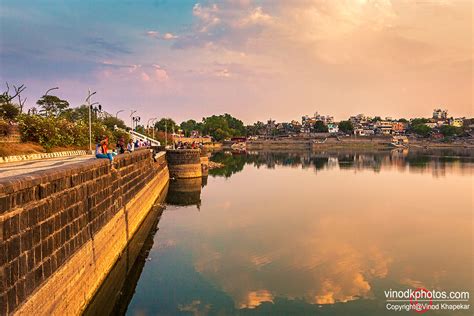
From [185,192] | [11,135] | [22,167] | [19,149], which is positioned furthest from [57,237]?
[185,192]

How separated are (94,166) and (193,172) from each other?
48.7 meters

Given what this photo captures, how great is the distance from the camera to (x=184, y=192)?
53781 mm

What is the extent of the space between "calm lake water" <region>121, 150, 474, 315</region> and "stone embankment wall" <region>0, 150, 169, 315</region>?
322cm

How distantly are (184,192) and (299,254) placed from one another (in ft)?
99.0

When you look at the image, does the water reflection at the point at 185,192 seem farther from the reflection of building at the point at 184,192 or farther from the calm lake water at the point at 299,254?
the calm lake water at the point at 299,254

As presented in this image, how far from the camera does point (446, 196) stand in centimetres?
5072

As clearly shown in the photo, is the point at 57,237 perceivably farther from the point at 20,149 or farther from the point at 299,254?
the point at 20,149

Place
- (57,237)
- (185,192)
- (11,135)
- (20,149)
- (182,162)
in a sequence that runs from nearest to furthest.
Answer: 1. (57,237)
2. (20,149)
3. (11,135)
4. (185,192)
5. (182,162)

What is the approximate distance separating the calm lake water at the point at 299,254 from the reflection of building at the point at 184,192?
0.36 metres

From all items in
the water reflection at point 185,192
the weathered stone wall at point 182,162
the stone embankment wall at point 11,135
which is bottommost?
the water reflection at point 185,192

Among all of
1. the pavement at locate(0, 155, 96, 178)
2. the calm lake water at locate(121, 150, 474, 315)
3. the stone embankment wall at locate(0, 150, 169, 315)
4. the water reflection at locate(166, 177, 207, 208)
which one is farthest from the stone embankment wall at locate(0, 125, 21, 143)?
the stone embankment wall at locate(0, 150, 169, 315)

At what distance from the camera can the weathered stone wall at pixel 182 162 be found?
217 feet

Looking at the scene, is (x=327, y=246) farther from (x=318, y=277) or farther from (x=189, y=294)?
(x=189, y=294)

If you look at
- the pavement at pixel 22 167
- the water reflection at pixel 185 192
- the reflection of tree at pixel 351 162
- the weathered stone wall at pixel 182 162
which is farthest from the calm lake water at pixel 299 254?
the reflection of tree at pixel 351 162
